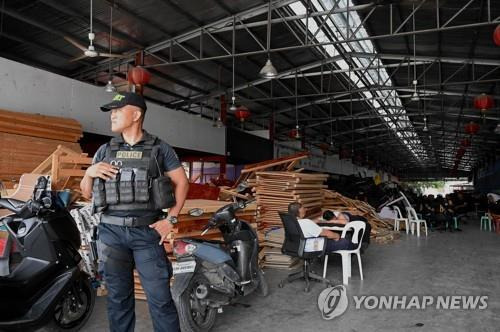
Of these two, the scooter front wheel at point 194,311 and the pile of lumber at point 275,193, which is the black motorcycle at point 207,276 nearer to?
the scooter front wheel at point 194,311

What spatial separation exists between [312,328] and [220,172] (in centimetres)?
1184

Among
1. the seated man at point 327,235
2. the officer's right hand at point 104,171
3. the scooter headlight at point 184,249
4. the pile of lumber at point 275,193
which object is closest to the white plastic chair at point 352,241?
the seated man at point 327,235

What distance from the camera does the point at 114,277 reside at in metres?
2.31

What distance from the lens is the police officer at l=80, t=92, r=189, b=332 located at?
2.24 metres

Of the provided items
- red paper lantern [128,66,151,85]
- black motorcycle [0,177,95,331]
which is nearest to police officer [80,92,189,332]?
black motorcycle [0,177,95,331]

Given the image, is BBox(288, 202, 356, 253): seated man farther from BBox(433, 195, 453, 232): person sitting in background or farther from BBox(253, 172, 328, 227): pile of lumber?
BBox(433, 195, 453, 232): person sitting in background

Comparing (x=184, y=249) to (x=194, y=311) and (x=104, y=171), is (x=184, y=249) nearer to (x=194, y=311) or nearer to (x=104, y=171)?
(x=194, y=311)

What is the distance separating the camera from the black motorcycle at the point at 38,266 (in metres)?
2.68

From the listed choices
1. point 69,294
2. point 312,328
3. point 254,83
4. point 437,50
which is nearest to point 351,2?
point 437,50

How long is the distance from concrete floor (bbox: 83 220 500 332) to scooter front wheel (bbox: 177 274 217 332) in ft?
0.64

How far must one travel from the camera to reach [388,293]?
4.39 meters

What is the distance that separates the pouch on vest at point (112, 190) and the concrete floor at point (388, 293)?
1489 mm

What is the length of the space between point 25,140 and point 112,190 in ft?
16.8

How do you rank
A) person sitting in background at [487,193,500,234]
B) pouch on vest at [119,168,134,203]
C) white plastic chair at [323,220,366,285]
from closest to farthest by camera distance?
pouch on vest at [119,168,134,203], white plastic chair at [323,220,366,285], person sitting in background at [487,193,500,234]
